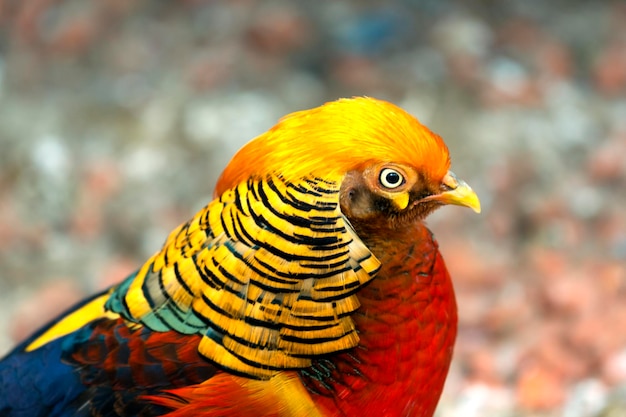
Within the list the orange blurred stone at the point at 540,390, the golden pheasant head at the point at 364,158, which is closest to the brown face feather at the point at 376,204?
the golden pheasant head at the point at 364,158

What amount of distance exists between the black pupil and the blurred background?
211cm

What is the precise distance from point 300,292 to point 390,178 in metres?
0.40

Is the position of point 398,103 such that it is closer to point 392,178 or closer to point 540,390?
point 540,390

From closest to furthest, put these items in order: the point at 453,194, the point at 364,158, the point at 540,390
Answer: the point at 364,158 → the point at 453,194 → the point at 540,390

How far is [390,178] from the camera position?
226cm

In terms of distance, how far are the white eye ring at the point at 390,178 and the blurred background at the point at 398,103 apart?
211 centimetres

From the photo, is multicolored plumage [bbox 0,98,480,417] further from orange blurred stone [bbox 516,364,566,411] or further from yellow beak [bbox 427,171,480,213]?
orange blurred stone [bbox 516,364,566,411]

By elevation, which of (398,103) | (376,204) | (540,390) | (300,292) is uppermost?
(398,103)

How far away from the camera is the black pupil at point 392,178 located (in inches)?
88.7

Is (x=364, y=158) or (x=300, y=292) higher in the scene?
(x=364, y=158)

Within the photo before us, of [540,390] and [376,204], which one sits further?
[540,390]

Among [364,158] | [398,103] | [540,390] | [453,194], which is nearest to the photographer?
[364,158]

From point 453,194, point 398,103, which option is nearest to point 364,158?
point 453,194

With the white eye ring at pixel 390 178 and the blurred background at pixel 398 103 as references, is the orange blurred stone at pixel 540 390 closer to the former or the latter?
the blurred background at pixel 398 103
